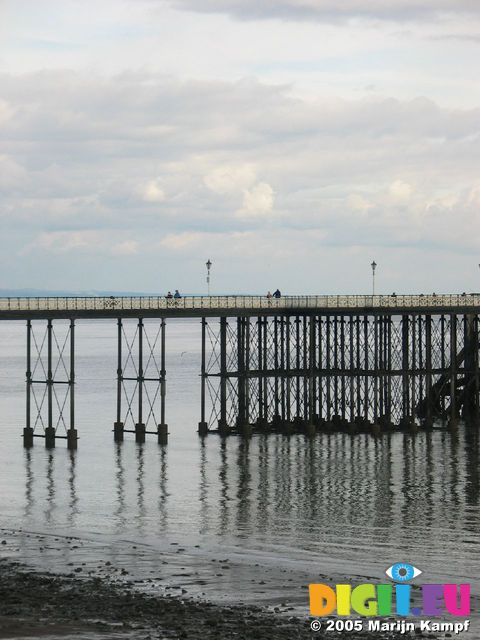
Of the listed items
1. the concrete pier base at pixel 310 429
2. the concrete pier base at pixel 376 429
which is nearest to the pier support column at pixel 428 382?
the concrete pier base at pixel 376 429

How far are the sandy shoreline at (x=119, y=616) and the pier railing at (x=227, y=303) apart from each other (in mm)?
29988

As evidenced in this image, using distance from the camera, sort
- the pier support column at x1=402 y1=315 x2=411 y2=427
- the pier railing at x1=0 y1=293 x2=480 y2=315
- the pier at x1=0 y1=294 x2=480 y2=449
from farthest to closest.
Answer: the pier support column at x1=402 y1=315 x2=411 y2=427
the pier at x1=0 y1=294 x2=480 y2=449
the pier railing at x1=0 y1=293 x2=480 y2=315

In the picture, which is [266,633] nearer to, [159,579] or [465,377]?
[159,579]

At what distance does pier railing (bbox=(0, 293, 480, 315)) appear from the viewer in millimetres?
62406

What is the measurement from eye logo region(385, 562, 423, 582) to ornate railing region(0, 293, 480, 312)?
29.6m

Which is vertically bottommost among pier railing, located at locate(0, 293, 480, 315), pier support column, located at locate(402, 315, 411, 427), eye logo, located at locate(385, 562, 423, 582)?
eye logo, located at locate(385, 562, 423, 582)

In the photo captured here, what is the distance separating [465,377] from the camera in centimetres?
7750

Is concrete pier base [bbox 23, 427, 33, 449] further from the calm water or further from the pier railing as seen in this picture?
the pier railing

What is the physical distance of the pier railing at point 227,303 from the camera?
62.4 metres

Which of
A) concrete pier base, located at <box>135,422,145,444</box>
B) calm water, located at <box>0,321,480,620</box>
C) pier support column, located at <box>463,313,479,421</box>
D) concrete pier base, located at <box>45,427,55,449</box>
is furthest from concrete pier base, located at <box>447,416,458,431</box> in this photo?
concrete pier base, located at <box>45,427,55,449</box>

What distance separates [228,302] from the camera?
6869cm

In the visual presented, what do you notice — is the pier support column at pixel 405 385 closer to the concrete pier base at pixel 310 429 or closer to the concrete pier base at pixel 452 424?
the concrete pier base at pixel 452 424

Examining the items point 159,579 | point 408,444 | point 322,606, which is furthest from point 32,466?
point 322,606

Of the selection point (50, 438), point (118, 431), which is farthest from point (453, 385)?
point (50, 438)
